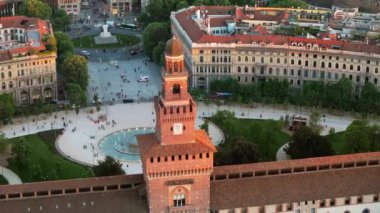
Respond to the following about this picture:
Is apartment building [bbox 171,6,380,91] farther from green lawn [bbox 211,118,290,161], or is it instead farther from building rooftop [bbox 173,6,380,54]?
green lawn [bbox 211,118,290,161]

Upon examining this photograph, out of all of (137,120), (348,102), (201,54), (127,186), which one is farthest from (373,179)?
(201,54)

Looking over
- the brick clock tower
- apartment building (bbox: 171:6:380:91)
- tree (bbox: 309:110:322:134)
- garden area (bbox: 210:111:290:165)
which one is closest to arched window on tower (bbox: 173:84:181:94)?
the brick clock tower

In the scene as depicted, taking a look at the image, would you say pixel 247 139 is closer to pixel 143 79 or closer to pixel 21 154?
pixel 21 154

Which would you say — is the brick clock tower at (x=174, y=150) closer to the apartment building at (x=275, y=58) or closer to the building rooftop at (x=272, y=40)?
the apartment building at (x=275, y=58)

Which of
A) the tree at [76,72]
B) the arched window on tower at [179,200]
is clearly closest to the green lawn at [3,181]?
the arched window on tower at [179,200]

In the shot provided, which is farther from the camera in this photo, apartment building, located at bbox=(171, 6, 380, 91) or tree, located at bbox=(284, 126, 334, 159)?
apartment building, located at bbox=(171, 6, 380, 91)

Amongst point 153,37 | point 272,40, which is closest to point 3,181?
point 272,40
